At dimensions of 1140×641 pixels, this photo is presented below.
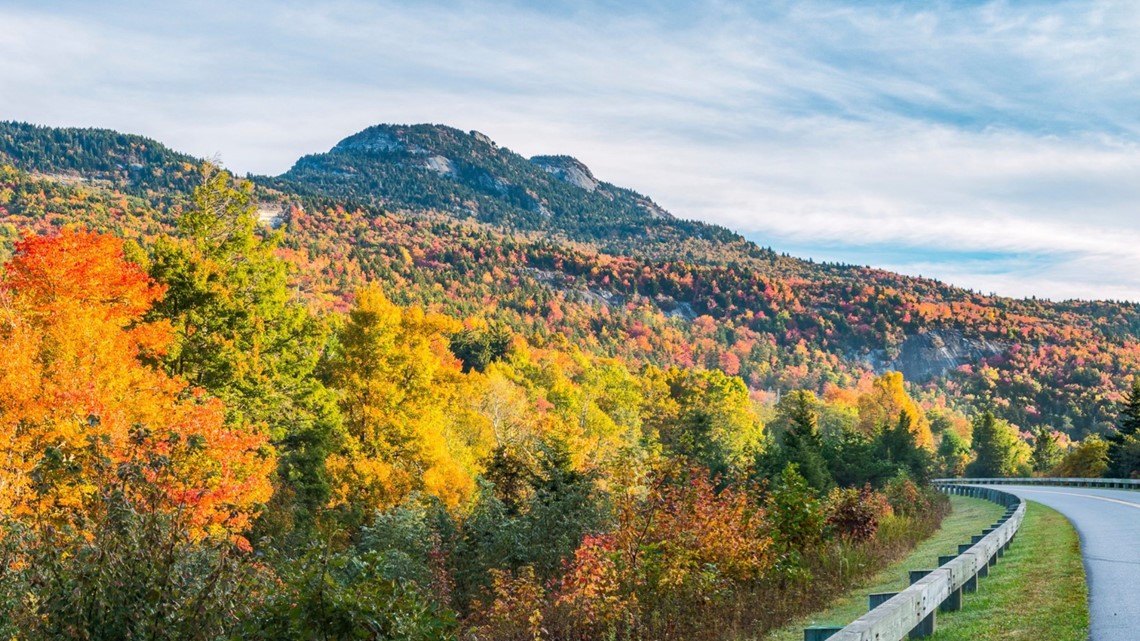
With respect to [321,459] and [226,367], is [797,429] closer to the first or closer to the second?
Result: [321,459]

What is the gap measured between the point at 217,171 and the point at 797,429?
38144mm

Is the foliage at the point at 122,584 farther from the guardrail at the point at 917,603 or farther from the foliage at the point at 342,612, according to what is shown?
the guardrail at the point at 917,603

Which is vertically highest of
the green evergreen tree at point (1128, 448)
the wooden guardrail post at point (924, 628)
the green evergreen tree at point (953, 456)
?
the wooden guardrail post at point (924, 628)

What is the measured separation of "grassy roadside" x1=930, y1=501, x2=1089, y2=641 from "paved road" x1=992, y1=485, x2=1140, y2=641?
0.13 metres

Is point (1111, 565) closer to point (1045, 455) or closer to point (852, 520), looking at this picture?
point (852, 520)

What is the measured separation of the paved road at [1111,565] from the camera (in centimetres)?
770

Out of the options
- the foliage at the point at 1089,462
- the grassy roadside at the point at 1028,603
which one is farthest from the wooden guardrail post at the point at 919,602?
the foliage at the point at 1089,462

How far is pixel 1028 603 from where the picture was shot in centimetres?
902

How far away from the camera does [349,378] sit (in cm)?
3812

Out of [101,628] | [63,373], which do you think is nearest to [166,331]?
[63,373]

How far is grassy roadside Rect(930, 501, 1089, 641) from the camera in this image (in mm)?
7594

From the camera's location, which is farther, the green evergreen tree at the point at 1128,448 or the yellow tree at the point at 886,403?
the yellow tree at the point at 886,403

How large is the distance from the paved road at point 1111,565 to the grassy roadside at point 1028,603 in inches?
5.0

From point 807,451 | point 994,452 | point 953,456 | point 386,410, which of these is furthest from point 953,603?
point 953,456
